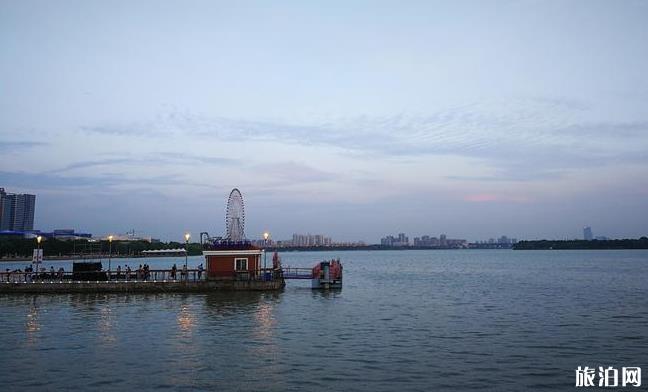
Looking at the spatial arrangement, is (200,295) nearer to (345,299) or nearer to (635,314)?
(345,299)

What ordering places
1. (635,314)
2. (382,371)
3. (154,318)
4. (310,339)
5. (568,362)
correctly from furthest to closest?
(635,314)
(154,318)
(310,339)
(568,362)
(382,371)

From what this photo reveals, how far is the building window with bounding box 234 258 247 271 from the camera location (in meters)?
55.0

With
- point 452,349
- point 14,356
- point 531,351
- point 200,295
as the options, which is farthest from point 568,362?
point 200,295

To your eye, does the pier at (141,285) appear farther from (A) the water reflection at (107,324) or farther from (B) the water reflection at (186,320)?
(B) the water reflection at (186,320)

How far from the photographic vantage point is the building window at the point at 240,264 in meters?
55.0

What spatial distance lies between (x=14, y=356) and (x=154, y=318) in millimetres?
12834

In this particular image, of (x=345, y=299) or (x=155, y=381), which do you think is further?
(x=345, y=299)

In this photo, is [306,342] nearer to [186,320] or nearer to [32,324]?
[186,320]

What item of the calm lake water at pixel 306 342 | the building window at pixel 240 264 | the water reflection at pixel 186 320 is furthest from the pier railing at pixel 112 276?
the water reflection at pixel 186 320

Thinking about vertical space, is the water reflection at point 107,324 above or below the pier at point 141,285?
below

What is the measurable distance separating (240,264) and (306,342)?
1046 inches

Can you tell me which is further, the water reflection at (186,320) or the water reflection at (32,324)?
the water reflection at (186,320)

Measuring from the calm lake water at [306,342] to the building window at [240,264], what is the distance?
446 cm

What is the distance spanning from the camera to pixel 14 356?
2605 centimetres
